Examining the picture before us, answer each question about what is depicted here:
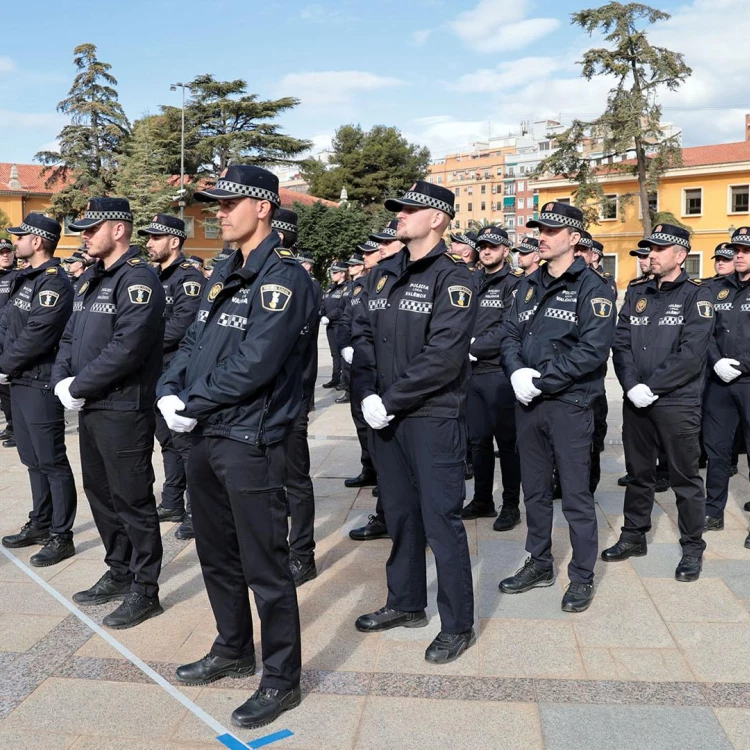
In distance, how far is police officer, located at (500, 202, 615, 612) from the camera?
4.70 m

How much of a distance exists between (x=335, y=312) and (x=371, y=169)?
59.5 m

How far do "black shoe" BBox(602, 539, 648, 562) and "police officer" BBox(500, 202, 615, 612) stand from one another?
2.12 ft

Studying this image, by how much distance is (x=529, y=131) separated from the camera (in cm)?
10962

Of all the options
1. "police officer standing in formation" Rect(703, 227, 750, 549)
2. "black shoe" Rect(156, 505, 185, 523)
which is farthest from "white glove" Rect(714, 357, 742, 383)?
"black shoe" Rect(156, 505, 185, 523)

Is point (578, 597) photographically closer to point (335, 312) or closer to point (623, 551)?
point (623, 551)

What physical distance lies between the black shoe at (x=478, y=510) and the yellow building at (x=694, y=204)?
4220cm

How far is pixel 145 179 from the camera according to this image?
46719 mm

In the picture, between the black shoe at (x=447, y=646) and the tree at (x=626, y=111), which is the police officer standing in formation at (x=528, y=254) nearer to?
the black shoe at (x=447, y=646)

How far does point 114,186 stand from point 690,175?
34.4 metres

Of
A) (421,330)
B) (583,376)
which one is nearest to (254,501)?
(421,330)

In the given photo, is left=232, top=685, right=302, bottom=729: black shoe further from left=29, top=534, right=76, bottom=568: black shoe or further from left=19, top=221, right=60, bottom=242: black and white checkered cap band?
left=19, top=221, right=60, bottom=242: black and white checkered cap band

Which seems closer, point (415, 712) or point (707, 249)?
point (415, 712)

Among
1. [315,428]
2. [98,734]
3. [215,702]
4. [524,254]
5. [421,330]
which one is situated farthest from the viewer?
[315,428]

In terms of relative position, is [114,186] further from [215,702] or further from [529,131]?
[529,131]
